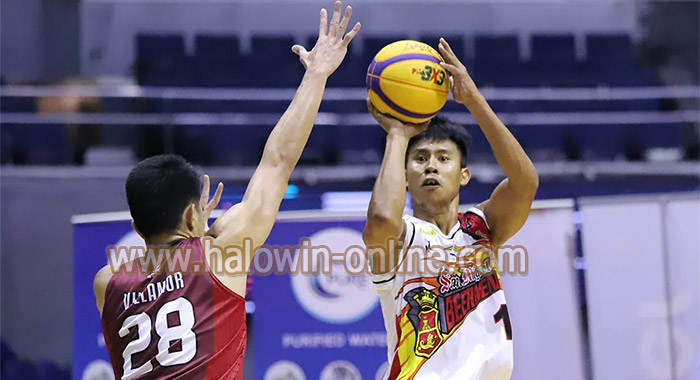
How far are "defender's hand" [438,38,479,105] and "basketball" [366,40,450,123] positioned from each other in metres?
0.05

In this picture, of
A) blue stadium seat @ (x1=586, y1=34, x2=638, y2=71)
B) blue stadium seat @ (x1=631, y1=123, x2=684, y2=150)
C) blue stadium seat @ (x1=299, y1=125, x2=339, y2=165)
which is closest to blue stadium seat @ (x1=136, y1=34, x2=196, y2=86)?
blue stadium seat @ (x1=299, y1=125, x2=339, y2=165)

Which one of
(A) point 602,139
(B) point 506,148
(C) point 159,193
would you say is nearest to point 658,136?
(A) point 602,139

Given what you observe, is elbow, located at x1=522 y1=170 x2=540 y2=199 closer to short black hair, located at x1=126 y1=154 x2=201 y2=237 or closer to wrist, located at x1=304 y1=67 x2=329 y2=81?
wrist, located at x1=304 y1=67 x2=329 y2=81

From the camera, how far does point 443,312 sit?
3291 millimetres

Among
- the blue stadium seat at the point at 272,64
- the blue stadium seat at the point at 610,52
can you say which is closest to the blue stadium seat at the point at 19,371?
the blue stadium seat at the point at 272,64

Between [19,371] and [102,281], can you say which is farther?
[19,371]

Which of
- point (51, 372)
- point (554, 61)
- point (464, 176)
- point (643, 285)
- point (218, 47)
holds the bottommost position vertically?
point (51, 372)

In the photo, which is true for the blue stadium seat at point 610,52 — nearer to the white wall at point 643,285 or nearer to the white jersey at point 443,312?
the white wall at point 643,285

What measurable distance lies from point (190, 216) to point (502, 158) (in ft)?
4.53

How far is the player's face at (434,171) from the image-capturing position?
11.3ft

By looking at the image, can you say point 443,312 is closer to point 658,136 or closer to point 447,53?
point 447,53

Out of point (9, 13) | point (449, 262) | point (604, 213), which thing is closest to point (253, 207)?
point (449, 262)

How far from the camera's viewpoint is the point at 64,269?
608 centimetres

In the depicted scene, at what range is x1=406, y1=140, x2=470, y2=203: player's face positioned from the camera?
3.45 m
